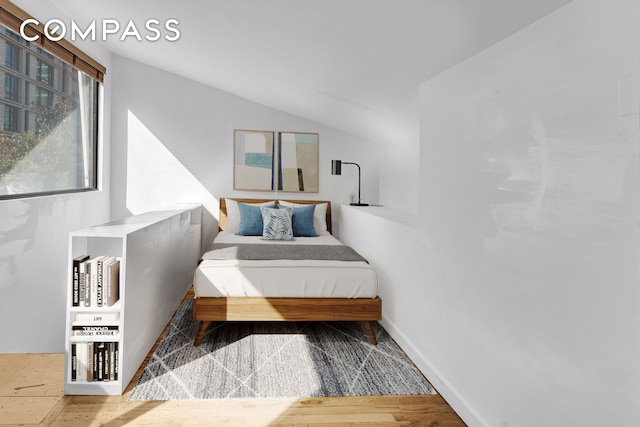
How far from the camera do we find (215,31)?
3256 millimetres

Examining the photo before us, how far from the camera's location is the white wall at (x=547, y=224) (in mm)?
1226

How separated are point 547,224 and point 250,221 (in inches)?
143

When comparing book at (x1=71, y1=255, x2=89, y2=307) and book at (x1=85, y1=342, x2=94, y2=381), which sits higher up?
book at (x1=71, y1=255, x2=89, y2=307)

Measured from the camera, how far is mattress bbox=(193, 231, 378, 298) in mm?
3070

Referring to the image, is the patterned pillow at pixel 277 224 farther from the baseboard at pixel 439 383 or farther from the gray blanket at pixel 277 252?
the baseboard at pixel 439 383

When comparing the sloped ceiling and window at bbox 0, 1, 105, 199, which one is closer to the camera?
the sloped ceiling

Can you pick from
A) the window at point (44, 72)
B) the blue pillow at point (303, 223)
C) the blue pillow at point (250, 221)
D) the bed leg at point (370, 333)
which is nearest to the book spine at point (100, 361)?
the bed leg at point (370, 333)

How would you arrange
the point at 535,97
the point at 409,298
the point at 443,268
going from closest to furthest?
the point at 535,97 → the point at 443,268 → the point at 409,298

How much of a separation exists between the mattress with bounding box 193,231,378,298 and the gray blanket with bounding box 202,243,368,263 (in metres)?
0.14

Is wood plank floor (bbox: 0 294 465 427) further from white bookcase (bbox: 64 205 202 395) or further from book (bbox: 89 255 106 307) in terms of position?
book (bbox: 89 255 106 307)

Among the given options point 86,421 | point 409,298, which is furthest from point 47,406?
point 409,298

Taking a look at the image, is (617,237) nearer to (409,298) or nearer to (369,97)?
(409,298)

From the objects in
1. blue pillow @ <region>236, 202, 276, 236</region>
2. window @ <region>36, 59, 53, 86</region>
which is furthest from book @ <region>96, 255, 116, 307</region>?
blue pillow @ <region>236, 202, 276, 236</region>

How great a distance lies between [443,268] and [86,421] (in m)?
1.99
